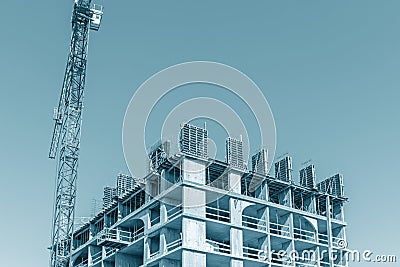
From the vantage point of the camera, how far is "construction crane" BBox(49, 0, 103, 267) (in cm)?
8494

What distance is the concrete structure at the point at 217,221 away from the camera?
67062 millimetres

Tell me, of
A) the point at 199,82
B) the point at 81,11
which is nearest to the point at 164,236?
the point at 199,82

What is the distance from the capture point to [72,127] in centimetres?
8712

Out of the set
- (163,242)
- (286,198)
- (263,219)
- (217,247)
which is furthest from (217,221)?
(286,198)

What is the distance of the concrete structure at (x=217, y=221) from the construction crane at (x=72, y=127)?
398 cm

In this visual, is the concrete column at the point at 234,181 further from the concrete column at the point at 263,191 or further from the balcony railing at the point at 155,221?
the balcony railing at the point at 155,221

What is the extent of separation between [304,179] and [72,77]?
34001 millimetres

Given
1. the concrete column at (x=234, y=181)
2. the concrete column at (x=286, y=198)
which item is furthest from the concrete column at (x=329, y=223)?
the concrete column at (x=234, y=181)

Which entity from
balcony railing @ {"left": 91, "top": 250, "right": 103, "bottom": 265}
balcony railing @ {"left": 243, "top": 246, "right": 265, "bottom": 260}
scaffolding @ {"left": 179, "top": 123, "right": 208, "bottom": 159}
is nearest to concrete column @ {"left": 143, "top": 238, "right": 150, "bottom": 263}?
balcony railing @ {"left": 243, "top": 246, "right": 265, "bottom": 260}

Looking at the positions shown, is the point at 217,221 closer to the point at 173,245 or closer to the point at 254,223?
the point at 173,245

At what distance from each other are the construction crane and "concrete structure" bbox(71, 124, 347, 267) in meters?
3.98

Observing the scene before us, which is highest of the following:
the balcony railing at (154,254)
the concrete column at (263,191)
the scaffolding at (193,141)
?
the scaffolding at (193,141)

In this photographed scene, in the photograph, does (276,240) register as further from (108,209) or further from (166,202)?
(108,209)

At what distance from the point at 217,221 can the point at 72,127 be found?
29.4 metres
